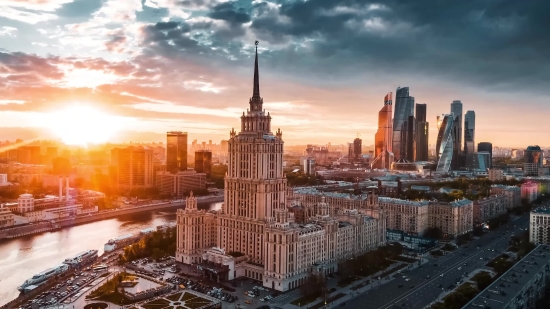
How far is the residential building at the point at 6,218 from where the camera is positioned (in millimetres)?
55188

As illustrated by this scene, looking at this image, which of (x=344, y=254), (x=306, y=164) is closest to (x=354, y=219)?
(x=344, y=254)

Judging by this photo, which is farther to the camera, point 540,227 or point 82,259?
point 540,227

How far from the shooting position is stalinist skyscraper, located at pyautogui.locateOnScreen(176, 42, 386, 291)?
3447 cm

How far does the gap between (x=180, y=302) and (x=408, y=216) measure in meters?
32.5

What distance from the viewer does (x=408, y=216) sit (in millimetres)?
54062

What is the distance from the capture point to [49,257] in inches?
1738

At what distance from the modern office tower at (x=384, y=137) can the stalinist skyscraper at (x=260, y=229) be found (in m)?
101

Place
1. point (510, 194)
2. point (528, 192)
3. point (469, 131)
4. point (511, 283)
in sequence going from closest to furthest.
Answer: point (511, 283)
point (510, 194)
point (528, 192)
point (469, 131)

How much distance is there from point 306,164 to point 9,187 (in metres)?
68.5

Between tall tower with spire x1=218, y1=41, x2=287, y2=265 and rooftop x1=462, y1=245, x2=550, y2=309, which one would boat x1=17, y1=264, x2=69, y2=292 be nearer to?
tall tower with spire x1=218, y1=41, x2=287, y2=265

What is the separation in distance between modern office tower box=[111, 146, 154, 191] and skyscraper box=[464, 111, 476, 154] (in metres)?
95.1

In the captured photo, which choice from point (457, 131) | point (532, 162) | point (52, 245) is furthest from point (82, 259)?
point (457, 131)

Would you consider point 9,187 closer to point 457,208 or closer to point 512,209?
point 457,208

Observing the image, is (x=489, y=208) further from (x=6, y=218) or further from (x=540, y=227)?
(x=6, y=218)
